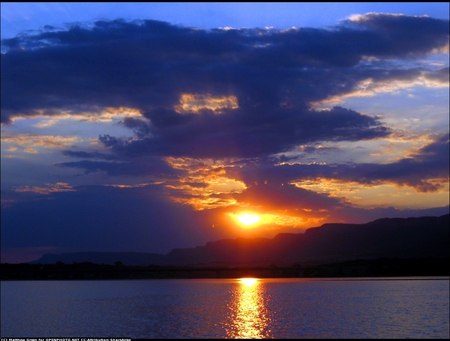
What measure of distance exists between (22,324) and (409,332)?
4575 centimetres

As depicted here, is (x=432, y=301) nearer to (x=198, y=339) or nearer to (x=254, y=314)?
(x=254, y=314)

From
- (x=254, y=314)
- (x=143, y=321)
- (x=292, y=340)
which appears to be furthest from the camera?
(x=254, y=314)

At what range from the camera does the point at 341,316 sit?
6425 cm

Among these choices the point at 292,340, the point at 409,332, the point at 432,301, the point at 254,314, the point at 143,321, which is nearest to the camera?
the point at 292,340

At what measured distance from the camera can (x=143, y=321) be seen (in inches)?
2509

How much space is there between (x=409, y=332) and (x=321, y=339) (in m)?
8.87

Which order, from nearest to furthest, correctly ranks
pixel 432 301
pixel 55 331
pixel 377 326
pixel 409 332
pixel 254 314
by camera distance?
pixel 409 332 → pixel 377 326 → pixel 55 331 → pixel 254 314 → pixel 432 301

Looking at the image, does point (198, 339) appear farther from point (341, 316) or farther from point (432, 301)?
point (432, 301)

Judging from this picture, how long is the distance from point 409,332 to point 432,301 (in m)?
34.7

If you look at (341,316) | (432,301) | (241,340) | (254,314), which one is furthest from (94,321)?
(432,301)

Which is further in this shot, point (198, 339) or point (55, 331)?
point (55, 331)

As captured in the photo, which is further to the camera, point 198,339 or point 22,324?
point 22,324

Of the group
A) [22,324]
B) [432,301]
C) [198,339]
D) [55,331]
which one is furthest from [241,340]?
[432,301]

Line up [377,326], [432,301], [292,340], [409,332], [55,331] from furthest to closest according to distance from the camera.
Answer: [432,301] → [55,331] → [377,326] → [409,332] → [292,340]
